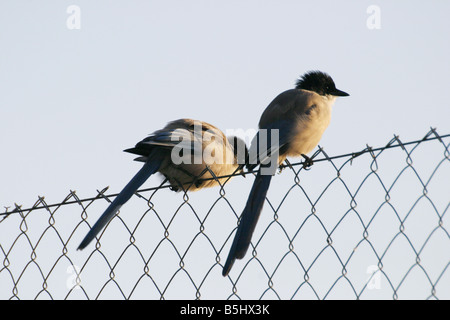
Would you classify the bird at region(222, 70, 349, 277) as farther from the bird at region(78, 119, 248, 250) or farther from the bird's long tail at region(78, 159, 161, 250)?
the bird's long tail at region(78, 159, 161, 250)

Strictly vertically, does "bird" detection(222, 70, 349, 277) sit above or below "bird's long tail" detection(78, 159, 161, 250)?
above

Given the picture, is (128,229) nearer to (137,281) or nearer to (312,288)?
(137,281)

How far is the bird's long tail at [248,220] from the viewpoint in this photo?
3326 millimetres

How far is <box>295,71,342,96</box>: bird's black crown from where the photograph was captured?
5.92 meters

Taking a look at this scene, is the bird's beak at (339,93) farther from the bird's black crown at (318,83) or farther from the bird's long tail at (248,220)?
the bird's long tail at (248,220)

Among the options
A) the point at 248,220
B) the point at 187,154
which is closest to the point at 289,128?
the point at 187,154

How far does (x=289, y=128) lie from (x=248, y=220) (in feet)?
4.83

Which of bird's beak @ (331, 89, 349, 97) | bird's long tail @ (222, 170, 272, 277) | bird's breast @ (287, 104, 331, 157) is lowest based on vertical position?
bird's long tail @ (222, 170, 272, 277)

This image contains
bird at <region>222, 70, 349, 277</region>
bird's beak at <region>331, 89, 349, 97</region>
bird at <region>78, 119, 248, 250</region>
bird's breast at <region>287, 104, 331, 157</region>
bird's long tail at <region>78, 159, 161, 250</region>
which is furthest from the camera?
bird's beak at <region>331, 89, 349, 97</region>

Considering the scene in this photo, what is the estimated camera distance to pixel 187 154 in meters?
4.71

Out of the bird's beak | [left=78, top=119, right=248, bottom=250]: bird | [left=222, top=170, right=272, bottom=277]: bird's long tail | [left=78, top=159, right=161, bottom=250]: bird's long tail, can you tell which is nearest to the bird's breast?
[left=78, top=119, right=248, bottom=250]: bird

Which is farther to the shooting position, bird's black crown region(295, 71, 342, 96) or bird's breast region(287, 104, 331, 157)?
bird's black crown region(295, 71, 342, 96)

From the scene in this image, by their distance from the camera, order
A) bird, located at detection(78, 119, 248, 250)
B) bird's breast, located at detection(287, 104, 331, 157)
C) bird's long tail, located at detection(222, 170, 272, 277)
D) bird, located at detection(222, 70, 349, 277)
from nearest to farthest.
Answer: bird's long tail, located at detection(222, 170, 272, 277) < bird, located at detection(222, 70, 349, 277) < bird, located at detection(78, 119, 248, 250) < bird's breast, located at detection(287, 104, 331, 157)
